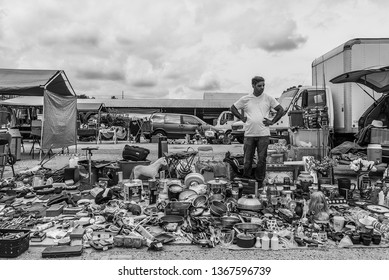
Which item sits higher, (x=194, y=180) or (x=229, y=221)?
(x=194, y=180)

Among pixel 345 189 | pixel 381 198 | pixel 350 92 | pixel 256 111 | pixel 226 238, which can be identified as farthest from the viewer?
pixel 350 92

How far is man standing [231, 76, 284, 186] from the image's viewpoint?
5.48 meters

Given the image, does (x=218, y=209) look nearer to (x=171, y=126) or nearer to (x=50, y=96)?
(x=50, y=96)

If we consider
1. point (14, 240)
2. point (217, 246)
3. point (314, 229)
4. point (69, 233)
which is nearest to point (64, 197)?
point (69, 233)

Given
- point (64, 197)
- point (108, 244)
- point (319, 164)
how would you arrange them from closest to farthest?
point (108, 244) → point (64, 197) → point (319, 164)

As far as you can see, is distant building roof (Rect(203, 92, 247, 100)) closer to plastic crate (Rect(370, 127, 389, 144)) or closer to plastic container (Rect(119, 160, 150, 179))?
plastic crate (Rect(370, 127, 389, 144))

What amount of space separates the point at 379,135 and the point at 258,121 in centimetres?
392

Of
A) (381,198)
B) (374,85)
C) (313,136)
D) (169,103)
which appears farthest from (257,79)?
(169,103)

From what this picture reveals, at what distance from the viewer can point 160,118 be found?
1805 centimetres

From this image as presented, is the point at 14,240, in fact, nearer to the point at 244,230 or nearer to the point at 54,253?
the point at 54,253

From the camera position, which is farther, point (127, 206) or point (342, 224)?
point (127, 206)

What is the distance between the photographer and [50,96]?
9.00 metres

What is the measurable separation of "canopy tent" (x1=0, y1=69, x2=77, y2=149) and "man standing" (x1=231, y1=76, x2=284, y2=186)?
5.49 meters
